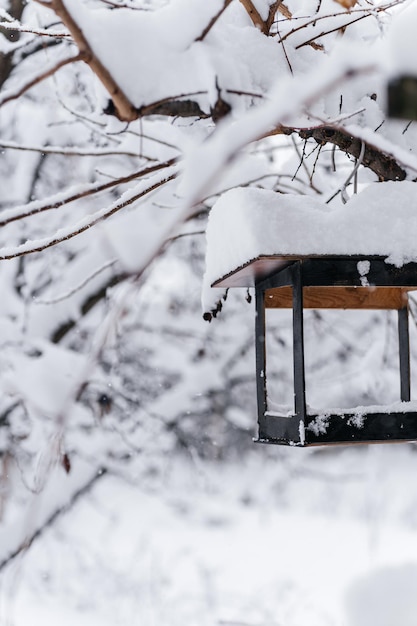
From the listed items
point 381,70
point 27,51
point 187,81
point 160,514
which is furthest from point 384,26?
point 160,514

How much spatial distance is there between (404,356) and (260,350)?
367mm

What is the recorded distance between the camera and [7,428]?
448 cm

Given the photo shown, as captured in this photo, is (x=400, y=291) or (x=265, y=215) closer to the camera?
(x=265, y=215)

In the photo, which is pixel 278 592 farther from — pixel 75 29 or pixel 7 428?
pixel 75 29

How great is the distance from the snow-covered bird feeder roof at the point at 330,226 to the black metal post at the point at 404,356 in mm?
398

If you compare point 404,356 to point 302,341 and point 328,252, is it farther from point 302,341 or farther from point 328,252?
point 328,252

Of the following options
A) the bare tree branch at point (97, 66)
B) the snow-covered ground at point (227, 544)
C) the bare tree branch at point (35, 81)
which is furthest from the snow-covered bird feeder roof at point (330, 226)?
the snow-covered ground at point (227, 544)

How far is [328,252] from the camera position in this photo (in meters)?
1.27

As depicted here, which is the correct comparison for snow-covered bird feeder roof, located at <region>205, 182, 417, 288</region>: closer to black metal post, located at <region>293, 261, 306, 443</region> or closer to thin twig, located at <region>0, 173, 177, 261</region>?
black metal post, located at <region>293, 261, 306, 443</region>

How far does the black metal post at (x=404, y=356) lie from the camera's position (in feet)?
5.32

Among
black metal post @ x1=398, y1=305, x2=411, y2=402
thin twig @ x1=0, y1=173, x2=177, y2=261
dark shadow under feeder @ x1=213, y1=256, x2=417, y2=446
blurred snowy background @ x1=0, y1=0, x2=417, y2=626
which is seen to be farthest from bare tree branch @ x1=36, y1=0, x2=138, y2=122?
black metal post @ x1=398, y1=305, x2=411, y2=402

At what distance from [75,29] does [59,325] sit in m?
3.02

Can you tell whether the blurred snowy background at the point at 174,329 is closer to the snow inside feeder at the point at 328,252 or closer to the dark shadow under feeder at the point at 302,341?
the snow inside feeder at the point at 328,252

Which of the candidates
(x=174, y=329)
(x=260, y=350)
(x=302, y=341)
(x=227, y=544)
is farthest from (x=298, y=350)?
(x=227, y=544)
